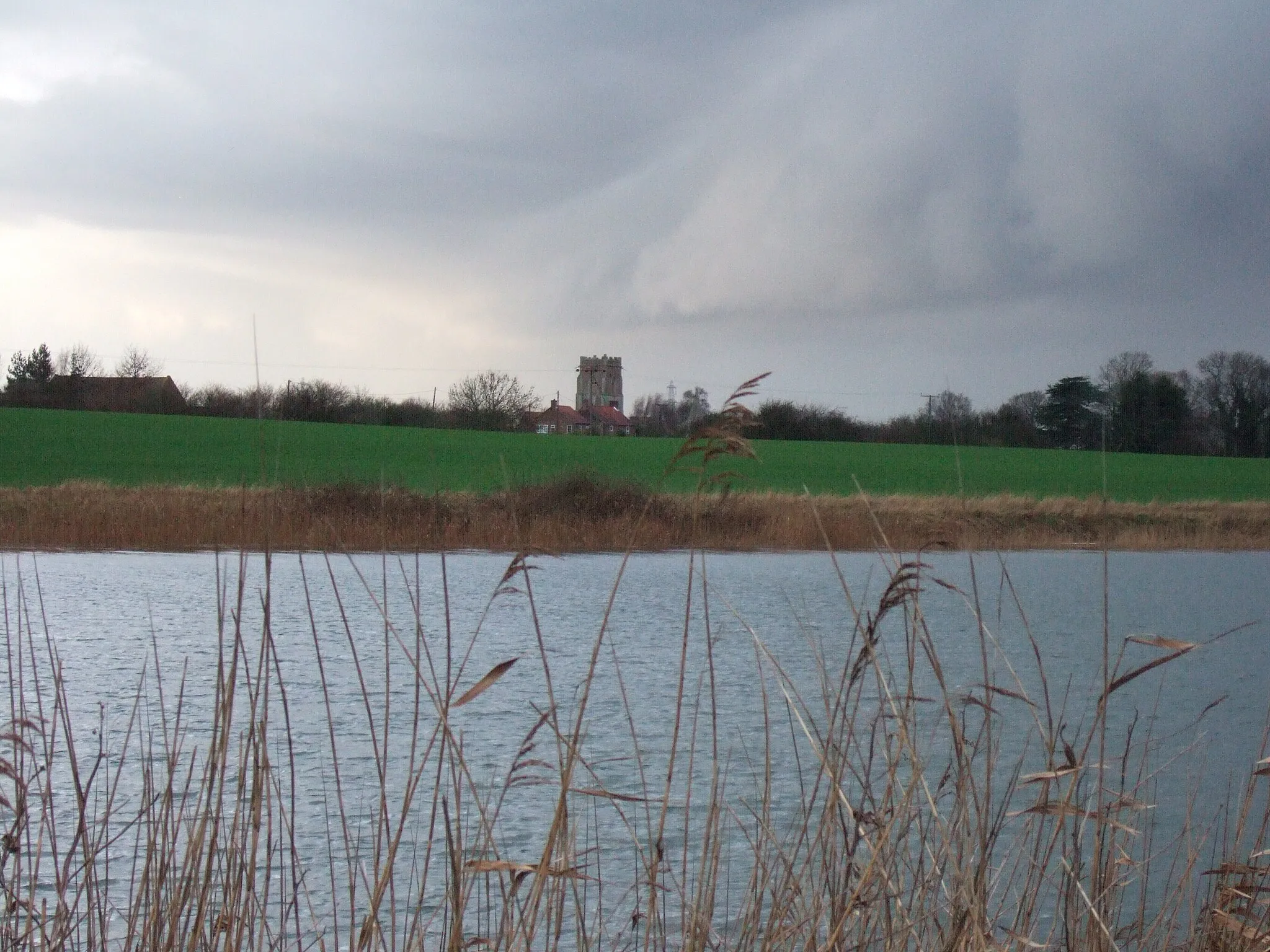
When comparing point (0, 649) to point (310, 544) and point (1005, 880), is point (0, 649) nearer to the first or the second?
point (1005, 880)

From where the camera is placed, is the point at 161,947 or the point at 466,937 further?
the point at 466,937

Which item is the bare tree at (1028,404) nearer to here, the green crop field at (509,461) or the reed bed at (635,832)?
the green crop field at (509,461)

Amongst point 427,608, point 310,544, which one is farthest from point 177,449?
point 427,608

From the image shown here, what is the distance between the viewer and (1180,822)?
3.60 metres

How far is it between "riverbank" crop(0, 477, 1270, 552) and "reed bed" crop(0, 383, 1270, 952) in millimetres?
6625

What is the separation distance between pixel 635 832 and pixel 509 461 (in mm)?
25119

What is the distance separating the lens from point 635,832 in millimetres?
2801

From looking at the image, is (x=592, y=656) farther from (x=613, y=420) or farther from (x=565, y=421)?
(x=613, y=420)

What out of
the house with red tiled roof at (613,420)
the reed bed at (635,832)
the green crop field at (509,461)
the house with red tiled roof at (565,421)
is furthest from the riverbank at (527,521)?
the house with red tiled roof at (613,420)

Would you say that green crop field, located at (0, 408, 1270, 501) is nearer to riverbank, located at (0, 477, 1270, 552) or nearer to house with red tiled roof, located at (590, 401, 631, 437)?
riverbank, located at (0, 477, 1270, 552)

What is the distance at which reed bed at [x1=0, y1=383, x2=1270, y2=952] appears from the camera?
169 centimetres

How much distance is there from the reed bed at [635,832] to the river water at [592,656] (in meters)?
0.05

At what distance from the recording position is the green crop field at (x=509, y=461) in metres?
24.2

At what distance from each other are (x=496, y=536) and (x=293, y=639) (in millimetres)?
7983
